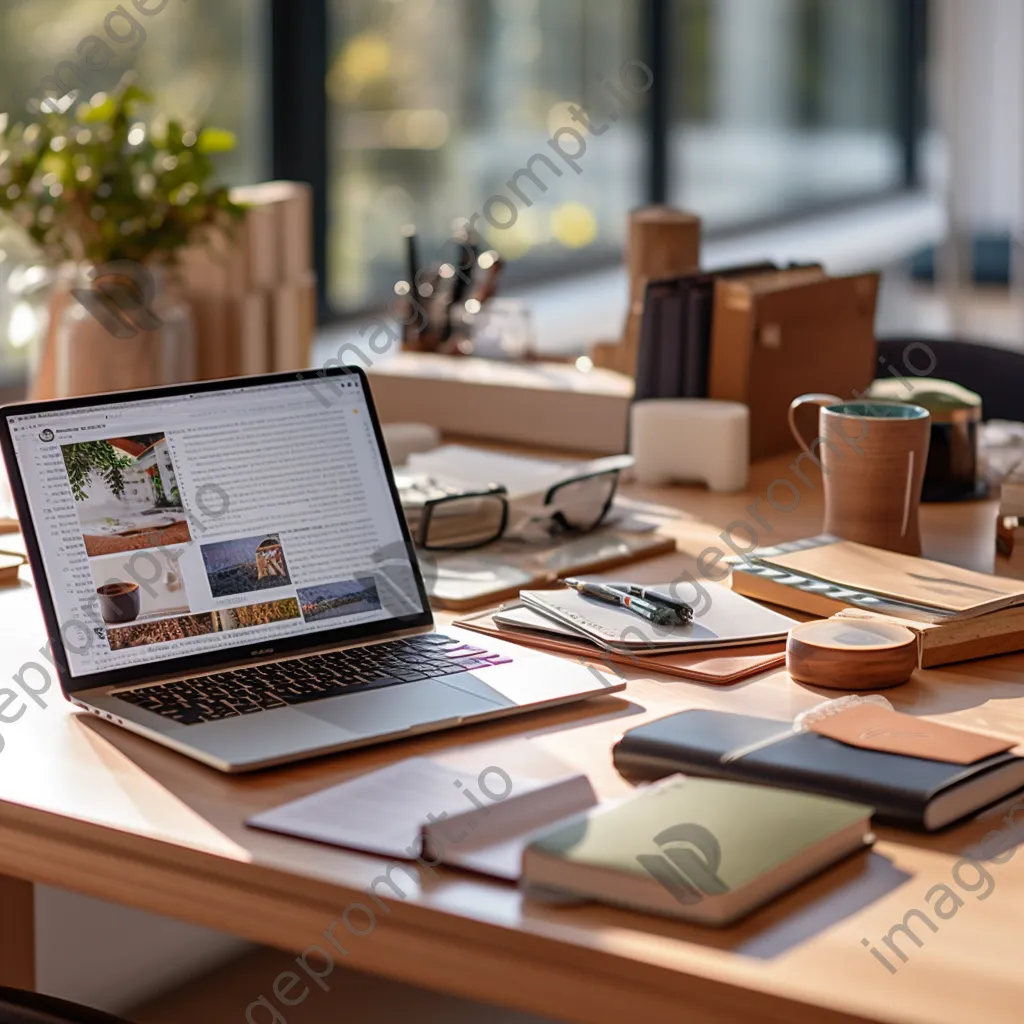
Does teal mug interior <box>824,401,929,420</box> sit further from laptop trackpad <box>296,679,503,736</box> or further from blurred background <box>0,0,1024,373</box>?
blurred background <box>0,0,1024,373</box>

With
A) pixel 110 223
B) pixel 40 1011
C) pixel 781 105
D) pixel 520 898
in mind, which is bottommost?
pixel 40 1011

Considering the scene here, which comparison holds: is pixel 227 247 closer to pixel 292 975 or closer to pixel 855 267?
pixel 292 975

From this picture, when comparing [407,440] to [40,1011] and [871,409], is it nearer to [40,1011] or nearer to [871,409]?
[871,409]

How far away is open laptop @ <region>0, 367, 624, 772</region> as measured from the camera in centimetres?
101

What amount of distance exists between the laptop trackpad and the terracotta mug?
51 cm

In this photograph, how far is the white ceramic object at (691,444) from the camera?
1.76 metres

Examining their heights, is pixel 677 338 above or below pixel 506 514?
above

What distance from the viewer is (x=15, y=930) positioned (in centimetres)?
142

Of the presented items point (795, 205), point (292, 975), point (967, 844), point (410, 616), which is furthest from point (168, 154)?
point (795, 205)

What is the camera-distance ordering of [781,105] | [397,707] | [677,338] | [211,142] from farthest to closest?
[781,105] → [211,142] → [677,338] → [397,707]

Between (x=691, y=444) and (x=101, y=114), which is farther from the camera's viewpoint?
(x=101, y=114)

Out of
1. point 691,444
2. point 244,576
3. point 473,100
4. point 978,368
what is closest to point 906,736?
point 244,576

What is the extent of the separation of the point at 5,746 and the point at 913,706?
0.60m

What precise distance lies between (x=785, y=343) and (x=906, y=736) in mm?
1090
